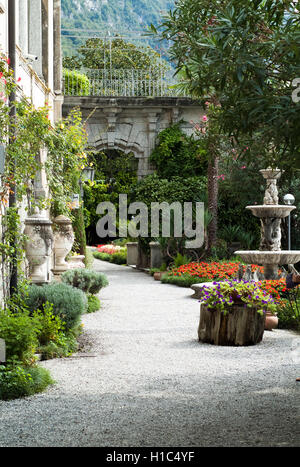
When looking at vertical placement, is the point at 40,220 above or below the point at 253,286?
above

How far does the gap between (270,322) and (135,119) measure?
11.6 m

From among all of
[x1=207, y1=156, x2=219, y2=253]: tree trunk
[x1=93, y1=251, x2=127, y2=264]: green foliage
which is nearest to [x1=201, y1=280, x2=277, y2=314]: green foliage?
[x1=207, y1=156, x2=219, y2=253]: tree trunk

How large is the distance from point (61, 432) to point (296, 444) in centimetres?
147

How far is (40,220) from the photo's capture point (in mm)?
8531

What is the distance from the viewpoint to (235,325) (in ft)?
23.4

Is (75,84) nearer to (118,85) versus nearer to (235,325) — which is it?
(118,85)

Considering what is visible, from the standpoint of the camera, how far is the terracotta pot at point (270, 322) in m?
8.31

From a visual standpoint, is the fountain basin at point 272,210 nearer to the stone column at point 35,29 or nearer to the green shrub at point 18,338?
the stone column at point 35,29

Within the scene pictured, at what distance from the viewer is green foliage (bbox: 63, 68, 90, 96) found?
18547 mm

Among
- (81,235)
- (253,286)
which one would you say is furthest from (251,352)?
(81,235)

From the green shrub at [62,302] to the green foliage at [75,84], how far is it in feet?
40.0

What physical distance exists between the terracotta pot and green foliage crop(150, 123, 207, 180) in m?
10.1

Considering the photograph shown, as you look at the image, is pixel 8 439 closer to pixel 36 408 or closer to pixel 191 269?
pixel 36 408

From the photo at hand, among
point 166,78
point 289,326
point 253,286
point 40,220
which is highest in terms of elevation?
point 166,78
